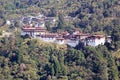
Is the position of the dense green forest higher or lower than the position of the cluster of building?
lower

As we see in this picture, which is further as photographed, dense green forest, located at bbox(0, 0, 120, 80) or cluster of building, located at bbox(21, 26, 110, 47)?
cluster of building, located at bbox(21, 26, 110, 47)

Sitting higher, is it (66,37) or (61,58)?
(66,37)

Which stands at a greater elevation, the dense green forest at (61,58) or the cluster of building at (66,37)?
the cluster of building at (66,37)

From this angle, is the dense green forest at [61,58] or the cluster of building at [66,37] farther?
the cluster of building at [66,37]

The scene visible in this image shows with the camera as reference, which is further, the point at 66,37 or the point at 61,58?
the point at 66,37

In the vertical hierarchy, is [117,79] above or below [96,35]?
below

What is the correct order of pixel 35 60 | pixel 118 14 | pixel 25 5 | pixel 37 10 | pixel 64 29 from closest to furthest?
1. pixel 35 60
2. pixel 64 29
3. pixel 118 14
4. pixel 37 10
5. pixel 25 5

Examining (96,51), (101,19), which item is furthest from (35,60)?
(101,19)

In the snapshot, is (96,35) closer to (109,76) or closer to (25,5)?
(109,76)
